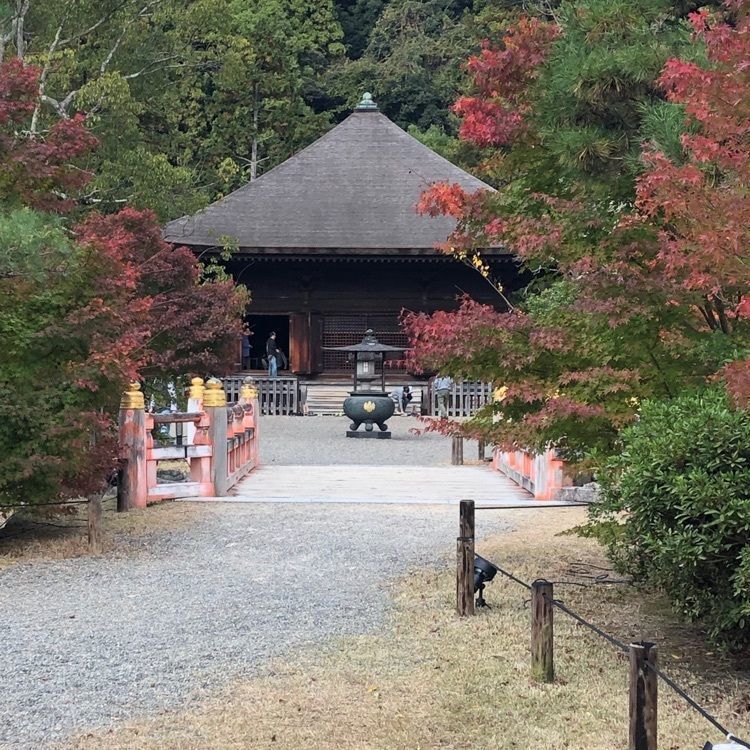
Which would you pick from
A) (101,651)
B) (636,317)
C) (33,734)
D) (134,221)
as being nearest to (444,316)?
(636,317)

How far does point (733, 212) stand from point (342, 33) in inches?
1721

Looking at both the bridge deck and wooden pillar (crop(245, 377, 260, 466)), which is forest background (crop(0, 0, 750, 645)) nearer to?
the bridge deck

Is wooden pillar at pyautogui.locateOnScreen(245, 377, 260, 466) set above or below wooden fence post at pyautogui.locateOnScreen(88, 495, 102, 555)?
above

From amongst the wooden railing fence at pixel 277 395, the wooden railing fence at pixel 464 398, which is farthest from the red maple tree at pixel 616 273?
the wooden railing fence at pixel 277 395

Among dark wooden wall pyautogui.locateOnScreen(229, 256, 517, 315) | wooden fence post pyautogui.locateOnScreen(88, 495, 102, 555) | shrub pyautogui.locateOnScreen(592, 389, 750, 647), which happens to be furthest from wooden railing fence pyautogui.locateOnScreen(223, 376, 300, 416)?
shrub pyautogui.locateOnScreen(592, 389, 750, 647)

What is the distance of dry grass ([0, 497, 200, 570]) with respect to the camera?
30.8ft

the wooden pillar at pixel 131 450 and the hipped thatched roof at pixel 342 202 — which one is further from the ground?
the hipped thatched roof at pixel 342 202

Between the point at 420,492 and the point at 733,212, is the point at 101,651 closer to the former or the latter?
the point at 733,212

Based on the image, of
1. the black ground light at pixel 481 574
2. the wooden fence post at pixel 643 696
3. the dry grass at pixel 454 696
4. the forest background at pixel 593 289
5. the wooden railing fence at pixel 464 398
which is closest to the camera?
the wooden fence post at pixel 643 696

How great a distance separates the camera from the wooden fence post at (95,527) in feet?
30.7

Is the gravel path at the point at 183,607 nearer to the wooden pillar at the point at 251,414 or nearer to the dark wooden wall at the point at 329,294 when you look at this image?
the wooden pillar at the point at 251,414

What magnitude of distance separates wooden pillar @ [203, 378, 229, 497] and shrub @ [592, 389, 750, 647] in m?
7.88

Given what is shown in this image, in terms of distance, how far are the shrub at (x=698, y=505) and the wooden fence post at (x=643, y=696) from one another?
107cm

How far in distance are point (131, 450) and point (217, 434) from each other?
4.66 ft
